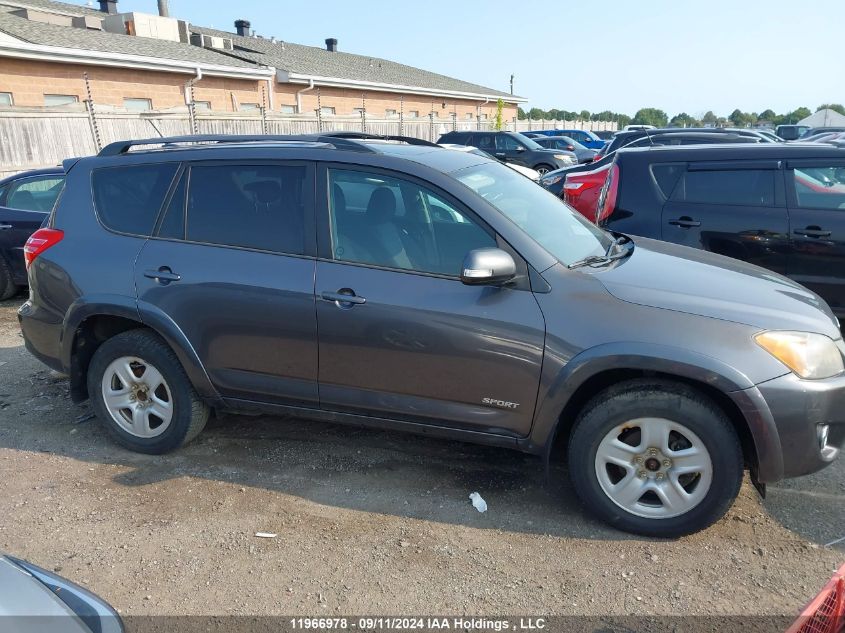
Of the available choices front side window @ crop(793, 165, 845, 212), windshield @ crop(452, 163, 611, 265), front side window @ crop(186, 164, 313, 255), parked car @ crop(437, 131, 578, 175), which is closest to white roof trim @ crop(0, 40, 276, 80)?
parked car @ crop(437, 131, 578, 175)

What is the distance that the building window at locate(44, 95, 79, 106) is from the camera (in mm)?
17203

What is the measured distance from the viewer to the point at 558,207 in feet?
13.3

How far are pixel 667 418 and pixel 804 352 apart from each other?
67 cm

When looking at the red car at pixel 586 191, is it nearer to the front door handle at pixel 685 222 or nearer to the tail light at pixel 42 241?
the front door handle at pixel 685 222

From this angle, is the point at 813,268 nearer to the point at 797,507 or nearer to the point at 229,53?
the point at 797,507

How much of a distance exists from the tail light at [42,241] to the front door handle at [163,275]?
0.76m

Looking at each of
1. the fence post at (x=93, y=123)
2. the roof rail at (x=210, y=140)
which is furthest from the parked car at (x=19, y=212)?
the fence post at (x=93, y=123)

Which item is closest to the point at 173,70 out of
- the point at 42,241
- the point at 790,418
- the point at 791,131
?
the point at 42,241

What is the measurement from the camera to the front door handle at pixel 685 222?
5.46 meters

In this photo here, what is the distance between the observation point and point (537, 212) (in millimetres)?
3754

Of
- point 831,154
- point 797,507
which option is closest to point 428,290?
point 797,507

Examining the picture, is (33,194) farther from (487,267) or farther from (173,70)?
(173,70)

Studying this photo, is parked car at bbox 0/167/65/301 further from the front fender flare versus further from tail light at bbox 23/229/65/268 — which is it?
the front fender flare

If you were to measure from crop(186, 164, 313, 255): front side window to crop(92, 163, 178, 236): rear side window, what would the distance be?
0.17m
